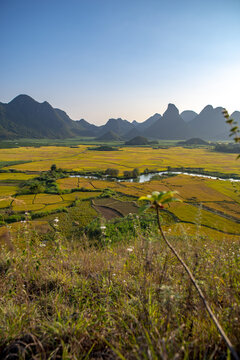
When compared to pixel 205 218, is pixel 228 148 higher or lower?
higher

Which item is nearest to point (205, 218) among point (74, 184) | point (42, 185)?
point (74, 184)

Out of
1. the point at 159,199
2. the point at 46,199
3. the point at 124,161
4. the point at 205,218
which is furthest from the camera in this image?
the point at 124,161

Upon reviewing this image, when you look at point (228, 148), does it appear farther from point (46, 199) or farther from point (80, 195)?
point (46, 199)

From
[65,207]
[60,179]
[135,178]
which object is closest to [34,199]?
[65,207]

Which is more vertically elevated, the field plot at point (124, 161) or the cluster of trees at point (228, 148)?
the cluster of trees at point (228, 148)

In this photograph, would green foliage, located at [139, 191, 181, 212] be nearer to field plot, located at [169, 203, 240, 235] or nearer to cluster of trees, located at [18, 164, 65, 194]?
field plot, located at [169, 203, 240, 235]

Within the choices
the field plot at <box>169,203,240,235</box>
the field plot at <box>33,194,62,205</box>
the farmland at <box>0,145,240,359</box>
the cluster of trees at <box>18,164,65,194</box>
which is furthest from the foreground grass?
the cluster of trees at <box>18,164,65,194</box>

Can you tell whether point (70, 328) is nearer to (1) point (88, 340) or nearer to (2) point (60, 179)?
(1) point (88, 340)

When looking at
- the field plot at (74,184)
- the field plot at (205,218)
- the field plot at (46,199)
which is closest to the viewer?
the field plot at (205,218)

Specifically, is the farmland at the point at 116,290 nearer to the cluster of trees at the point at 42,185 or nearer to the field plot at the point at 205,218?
the field plot at the point at 205,218

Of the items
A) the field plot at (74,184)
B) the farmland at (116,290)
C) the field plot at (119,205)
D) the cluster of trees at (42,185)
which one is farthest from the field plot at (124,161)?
the farmland at (116,290)

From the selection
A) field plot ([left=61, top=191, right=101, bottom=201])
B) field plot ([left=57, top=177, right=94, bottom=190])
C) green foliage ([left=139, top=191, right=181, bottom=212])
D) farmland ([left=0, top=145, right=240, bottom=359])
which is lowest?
field plot ([left=61, top=191, right=101, bottom=201])

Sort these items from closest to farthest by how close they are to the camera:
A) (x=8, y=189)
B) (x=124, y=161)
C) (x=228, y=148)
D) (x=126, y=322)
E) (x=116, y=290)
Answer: (x=126, y=322), (x=116, y=290), (x=8, y=189), (x=124, y=161), (x=228, y=148)

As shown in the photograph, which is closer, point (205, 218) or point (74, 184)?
point (205, 218)
